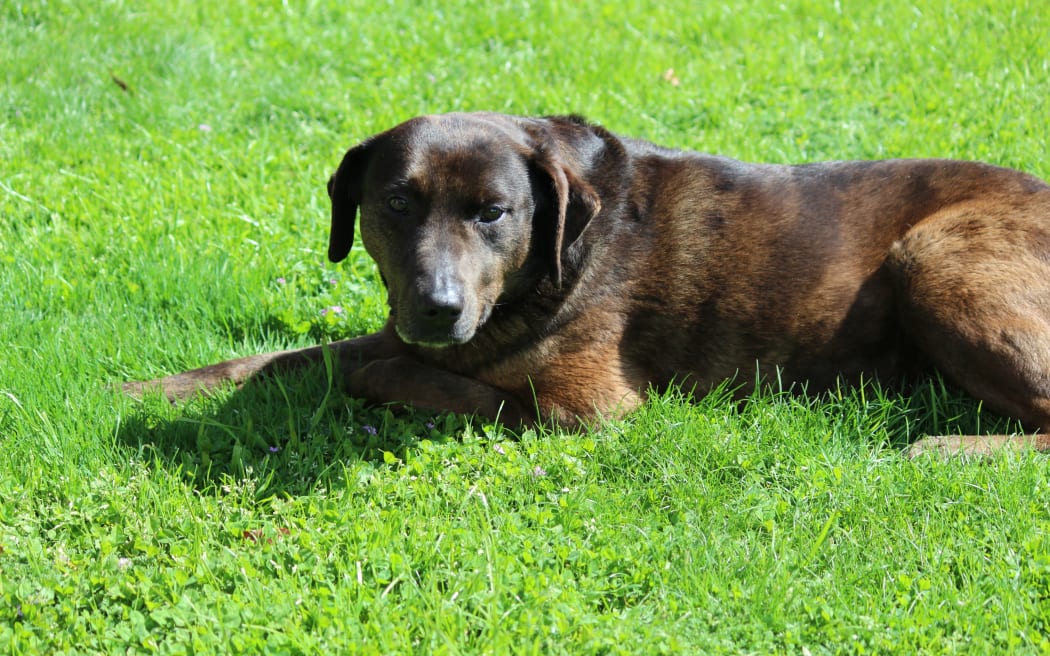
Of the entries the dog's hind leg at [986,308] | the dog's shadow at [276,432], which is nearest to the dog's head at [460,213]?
the dog's shadow at [276,432]

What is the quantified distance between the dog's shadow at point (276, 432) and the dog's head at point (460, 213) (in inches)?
16.1

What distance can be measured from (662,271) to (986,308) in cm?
126

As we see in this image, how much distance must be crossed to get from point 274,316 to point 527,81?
3.06 meters

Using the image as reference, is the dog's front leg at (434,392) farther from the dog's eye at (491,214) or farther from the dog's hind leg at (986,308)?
the dog's hind leg at (986,308)

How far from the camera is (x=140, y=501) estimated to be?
11.9 feet

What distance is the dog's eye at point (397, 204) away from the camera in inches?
162

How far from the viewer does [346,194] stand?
14.7 ft

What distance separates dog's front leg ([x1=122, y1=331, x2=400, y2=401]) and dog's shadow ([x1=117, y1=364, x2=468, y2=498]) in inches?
3.5

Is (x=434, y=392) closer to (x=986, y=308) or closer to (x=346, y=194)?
(x=346, y=194)

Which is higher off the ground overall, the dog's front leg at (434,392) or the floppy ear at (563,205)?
the floppy ear at (563,205)

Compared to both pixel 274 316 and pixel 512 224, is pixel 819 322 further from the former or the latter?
pixel 274 316

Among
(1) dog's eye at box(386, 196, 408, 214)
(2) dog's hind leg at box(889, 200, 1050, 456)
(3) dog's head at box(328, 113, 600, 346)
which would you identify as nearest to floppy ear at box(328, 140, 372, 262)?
(3) dog's head at box(328, 113, 600, 346)

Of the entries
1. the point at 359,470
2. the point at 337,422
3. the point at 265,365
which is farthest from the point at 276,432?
the point at 265,365

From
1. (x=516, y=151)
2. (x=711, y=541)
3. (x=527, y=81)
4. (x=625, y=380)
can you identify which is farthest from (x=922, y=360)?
(x=527, y=81)
